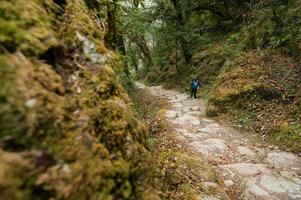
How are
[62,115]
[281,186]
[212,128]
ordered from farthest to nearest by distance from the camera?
[212,128] → [281,186] → [62,115]

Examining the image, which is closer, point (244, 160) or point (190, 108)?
point (244, 160)

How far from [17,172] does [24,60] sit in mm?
621

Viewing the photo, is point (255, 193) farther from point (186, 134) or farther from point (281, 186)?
point (186, 134)

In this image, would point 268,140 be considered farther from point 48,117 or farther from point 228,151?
point 48,117

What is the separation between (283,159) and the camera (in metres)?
6.32

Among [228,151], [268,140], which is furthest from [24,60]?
[268,140]

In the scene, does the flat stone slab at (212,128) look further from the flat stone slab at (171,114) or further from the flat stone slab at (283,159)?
the flat stone slab at (283,159)

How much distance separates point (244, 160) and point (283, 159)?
0.85 metres

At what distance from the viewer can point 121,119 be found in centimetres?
222

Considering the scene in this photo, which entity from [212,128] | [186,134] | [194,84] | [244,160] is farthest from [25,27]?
[194,84]

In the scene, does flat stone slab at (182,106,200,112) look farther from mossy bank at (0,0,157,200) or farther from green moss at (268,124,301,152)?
mossy bank at (0,0,157,200)

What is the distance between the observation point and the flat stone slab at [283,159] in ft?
20.0

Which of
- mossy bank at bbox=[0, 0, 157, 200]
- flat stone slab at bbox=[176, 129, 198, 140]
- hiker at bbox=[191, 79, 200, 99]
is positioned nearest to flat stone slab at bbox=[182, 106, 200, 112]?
hiker at bbox=[191, 79, 200, 99]

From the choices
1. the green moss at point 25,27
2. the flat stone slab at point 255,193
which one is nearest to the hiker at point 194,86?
the flat stone slab at point 255,193
